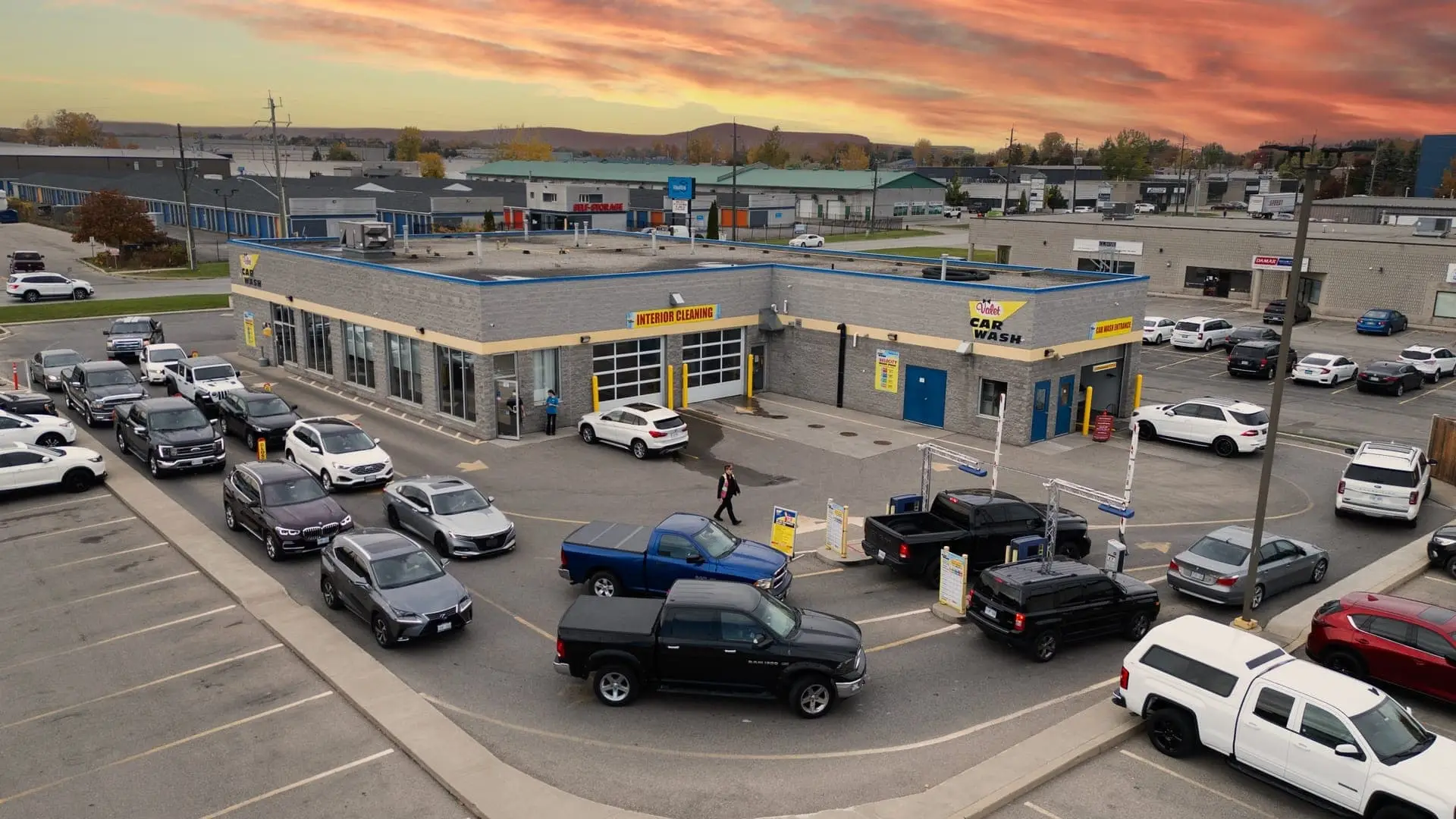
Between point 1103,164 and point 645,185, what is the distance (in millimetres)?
92719

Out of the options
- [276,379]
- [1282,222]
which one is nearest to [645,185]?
[1282,222]

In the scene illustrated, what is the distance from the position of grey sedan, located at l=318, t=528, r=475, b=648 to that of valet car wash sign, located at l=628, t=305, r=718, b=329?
16.7m

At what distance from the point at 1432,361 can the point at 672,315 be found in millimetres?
32684

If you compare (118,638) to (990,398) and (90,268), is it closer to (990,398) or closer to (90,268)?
(990,398)

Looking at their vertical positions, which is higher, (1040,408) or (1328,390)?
(1040,408)

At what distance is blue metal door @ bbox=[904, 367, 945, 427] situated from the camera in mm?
33938

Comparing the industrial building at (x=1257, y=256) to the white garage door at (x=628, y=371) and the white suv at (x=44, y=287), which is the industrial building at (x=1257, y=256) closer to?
the white garage door at (x=628, y=371)

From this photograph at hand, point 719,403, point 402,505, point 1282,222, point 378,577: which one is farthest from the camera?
point 1282,222

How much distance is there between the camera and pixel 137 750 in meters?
13.9

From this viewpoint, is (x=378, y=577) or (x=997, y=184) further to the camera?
(x=997, y=184)

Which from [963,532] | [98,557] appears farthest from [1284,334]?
[98,557]

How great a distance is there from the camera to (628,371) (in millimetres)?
34906

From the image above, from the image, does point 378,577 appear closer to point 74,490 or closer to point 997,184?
point 74,490

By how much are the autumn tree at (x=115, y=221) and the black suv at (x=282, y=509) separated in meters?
61.1
